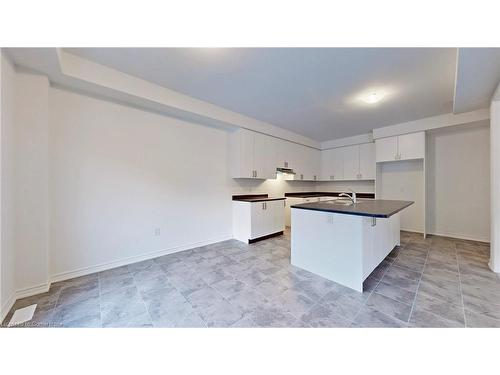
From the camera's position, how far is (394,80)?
2291 millimetres

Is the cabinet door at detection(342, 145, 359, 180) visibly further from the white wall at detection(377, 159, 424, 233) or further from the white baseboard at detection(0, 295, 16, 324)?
the white baseboard at detection(0, 295, 16, 324)

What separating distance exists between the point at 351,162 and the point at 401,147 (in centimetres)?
119

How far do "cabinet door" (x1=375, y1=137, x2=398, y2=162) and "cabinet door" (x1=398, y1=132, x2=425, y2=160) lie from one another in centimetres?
10

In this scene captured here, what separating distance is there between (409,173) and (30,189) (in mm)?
6413

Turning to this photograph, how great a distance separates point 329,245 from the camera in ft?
7.16

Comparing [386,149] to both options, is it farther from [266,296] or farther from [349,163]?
[266,296]

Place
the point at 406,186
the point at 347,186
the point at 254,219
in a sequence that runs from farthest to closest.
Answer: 1. the point at 347,186
2. the point at 406,186
3. the point at 254,219

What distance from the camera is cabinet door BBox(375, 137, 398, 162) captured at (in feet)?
13.3

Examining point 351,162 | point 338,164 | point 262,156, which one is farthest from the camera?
point 338,164

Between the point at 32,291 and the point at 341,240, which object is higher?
the point at 341,240

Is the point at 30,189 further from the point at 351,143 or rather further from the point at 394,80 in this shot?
the point at 351,143

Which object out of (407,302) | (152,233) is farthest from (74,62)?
(407,302)

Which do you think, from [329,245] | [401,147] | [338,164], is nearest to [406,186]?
[401,147]

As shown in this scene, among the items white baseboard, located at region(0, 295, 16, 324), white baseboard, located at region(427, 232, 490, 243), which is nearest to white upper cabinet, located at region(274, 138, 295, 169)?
white baseboard, located at region(427, 232, 490, 243)
